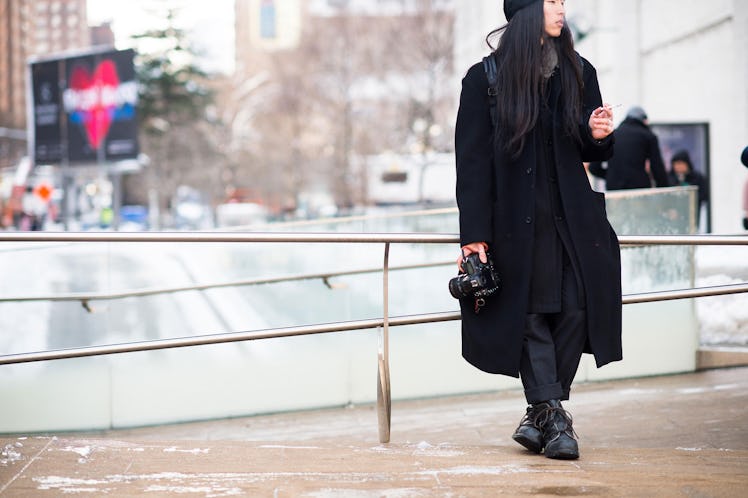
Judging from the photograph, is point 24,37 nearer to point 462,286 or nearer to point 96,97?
point 96,97

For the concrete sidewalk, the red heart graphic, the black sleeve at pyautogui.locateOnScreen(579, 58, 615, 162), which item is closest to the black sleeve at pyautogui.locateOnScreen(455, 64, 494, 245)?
the black sleeve at pyautogui.locateOnScreen(579, 58, 615, 162)

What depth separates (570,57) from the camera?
4371 mm

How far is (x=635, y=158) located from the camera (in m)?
9.24

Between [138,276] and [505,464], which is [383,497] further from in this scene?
[138,276]

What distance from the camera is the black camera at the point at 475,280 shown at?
427cm

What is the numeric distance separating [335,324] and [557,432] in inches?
45.2

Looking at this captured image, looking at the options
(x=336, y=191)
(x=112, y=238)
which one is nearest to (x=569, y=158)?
(x=112, y=238)

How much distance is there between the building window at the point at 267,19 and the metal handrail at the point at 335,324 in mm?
131725

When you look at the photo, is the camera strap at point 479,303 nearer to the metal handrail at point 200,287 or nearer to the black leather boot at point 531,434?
the black leather boot at point 531,434

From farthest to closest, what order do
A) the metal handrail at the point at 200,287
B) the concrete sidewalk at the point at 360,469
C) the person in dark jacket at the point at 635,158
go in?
the person in dark jacket at the point at 635,158, the metal handrail at the point at 200,287, the concrete sidewalk at the point at 360,469

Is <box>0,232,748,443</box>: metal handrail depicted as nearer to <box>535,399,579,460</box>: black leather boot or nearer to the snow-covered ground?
<box>535,399,579,460</box>: black leather boot

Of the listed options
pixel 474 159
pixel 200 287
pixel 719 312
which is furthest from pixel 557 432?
pixel 719 312

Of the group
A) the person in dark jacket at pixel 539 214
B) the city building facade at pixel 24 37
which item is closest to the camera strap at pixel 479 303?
the person in dark jacket at pixel 539 214

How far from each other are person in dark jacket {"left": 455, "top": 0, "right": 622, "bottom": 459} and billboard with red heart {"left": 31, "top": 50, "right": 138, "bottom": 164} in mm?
33424
